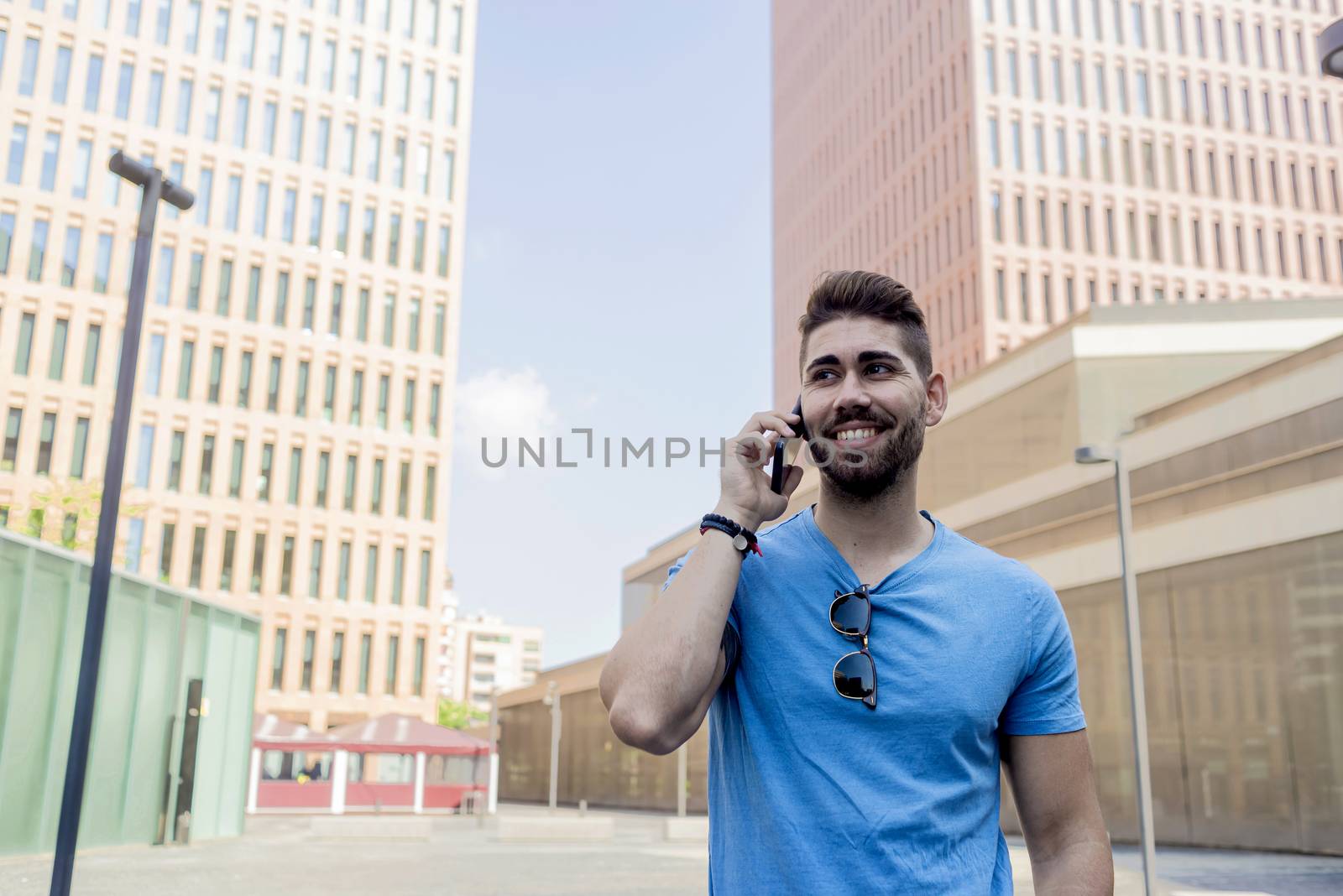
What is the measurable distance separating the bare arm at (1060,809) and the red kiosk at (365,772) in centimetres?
4120

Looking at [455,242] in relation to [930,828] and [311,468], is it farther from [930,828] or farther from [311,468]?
[930,828]

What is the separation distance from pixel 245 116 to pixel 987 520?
4175 cm

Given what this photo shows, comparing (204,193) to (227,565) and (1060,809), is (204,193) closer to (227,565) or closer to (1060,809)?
(227,565)

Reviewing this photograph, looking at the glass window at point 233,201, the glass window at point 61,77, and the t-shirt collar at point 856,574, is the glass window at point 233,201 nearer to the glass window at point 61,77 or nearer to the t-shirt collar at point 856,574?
the glass window at point 61,77

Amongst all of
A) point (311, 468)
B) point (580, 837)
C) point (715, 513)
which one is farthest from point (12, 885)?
point (311, 468)

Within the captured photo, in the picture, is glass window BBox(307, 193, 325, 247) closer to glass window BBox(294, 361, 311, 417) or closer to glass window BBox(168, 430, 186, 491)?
glass window BBox(294, 361, 311, 417)

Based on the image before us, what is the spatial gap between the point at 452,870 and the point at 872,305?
1834 cm

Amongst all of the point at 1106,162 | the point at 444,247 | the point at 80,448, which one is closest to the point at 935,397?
the point at 80,448

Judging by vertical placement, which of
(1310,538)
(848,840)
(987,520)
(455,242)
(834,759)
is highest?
(455,242)

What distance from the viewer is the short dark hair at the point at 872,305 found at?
7.75ft

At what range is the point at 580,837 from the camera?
27.8 metres

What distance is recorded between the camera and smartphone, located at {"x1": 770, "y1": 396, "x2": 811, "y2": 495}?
2.39 metres

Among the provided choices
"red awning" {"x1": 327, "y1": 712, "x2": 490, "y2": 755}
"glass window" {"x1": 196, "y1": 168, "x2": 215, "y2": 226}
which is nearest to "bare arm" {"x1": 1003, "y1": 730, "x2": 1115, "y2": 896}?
"red awning" {"x1": 327, "y1": 712, "x2": 490, "y2": 755}

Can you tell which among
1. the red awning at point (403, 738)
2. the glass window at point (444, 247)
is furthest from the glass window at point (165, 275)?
the red awning at point (403, 738)
